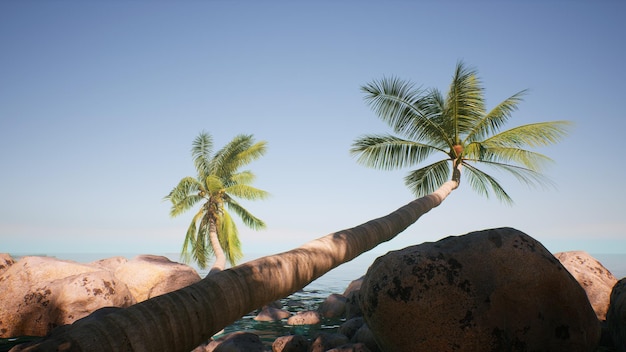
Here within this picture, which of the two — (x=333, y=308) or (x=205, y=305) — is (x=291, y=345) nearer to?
(x=205, y=305)

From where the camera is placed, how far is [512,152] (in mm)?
14797

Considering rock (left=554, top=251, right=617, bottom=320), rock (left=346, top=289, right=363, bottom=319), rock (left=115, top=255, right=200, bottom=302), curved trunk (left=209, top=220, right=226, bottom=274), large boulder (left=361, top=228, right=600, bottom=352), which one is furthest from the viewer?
curved trunk (left=209, top=220, right=226, bottom=274)

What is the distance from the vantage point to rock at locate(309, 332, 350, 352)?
7.66 metres

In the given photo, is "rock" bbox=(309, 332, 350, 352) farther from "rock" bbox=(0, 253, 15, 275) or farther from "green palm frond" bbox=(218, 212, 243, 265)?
"green palm frond" bbox=(218, 212, 243, 265)

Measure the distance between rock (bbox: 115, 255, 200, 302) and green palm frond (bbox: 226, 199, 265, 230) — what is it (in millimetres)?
8776

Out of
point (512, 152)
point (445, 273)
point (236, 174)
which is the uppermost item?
point (236, 174)

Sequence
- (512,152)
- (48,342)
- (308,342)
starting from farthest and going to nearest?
(512,152) → (308,342) → (48,342)

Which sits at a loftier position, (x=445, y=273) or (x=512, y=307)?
(x=445, y=273)

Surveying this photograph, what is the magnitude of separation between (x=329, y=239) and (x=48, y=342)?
151 inches

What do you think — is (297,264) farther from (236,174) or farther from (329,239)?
(236,174)

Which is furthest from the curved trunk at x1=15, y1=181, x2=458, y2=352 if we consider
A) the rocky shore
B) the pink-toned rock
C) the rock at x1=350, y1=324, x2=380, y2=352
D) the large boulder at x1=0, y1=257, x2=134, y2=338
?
the pink-toned rock

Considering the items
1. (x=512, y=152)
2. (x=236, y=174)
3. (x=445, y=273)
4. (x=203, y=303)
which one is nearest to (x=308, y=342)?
(x=445, y=273)

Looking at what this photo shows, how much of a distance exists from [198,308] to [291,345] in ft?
→ 18.5

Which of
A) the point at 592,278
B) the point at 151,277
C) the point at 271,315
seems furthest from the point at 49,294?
the point at 592,278
